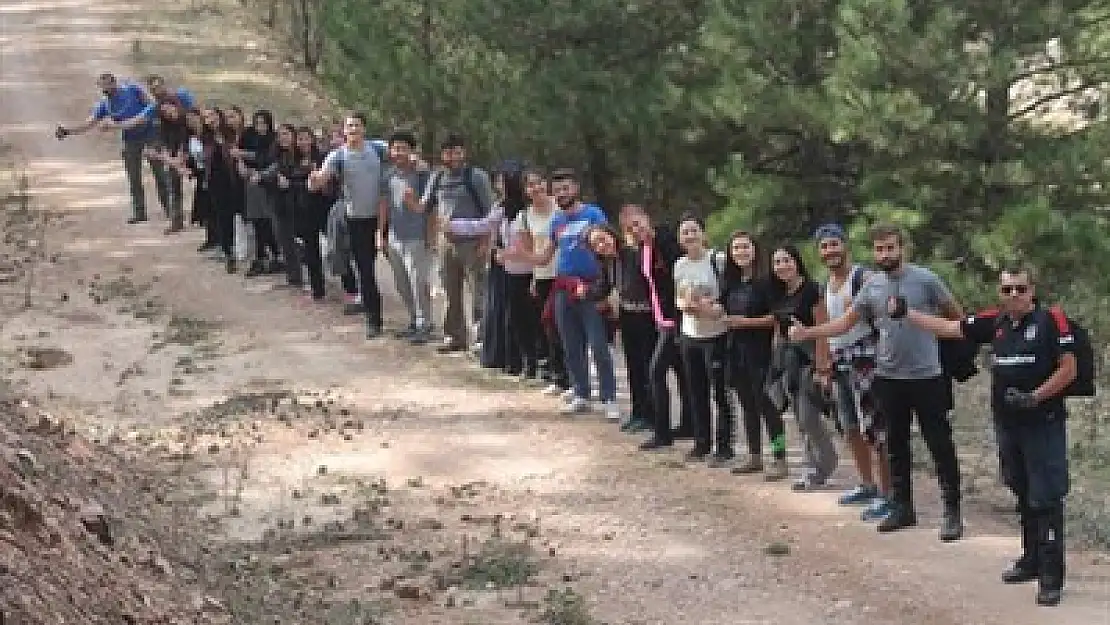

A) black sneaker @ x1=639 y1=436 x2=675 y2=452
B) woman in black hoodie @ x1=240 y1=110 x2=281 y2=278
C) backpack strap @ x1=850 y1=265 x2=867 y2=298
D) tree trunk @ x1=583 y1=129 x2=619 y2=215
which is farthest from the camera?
tree trunk @ x1=583 y1=129 x2=619 y2=215

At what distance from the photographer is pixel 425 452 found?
1009cm

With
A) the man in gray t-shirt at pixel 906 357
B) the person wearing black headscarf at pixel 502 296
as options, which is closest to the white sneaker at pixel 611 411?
the person wearing black headscarf at pixel 502 296

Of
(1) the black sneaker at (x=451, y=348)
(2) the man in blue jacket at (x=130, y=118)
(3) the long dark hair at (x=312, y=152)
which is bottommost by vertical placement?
(1) the black sneaker at (x=451, y=348)

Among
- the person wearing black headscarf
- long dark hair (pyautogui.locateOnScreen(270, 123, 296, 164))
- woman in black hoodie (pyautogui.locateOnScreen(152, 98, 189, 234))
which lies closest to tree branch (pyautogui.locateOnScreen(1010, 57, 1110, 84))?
the person wearing black headscarf

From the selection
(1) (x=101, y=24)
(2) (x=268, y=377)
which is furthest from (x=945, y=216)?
(1) (x=101, y=24)

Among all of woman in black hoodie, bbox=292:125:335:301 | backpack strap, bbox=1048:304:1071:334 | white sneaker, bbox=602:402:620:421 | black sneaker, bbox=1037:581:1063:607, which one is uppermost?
woman in black hoodie, bbox=292:125:335:301

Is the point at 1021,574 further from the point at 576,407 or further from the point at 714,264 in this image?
the point at 576,407

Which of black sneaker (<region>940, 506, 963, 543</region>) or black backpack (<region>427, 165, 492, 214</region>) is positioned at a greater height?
black backpack (<region>427, 165, 492, 214</region>)

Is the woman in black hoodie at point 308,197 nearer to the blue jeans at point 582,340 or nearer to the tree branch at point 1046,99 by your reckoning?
the blue jeans at point 582,340

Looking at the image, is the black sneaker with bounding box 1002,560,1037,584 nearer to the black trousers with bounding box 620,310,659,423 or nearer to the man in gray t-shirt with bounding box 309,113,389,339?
the black trousers with bounding box 620,310,659,423

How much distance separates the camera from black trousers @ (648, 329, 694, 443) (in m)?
9.72

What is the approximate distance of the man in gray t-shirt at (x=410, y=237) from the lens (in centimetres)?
1234

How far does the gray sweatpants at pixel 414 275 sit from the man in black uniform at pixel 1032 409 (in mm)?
5933

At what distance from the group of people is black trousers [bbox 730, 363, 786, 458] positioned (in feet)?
0.04
